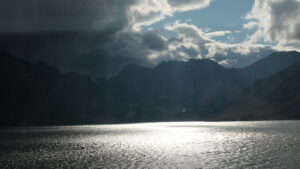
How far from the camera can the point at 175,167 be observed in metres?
83.9

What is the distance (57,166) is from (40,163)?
31.9 ft

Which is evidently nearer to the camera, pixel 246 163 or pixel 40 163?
pixel 246 163

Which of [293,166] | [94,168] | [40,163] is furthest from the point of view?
[40,163]

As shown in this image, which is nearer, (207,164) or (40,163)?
(207,164)

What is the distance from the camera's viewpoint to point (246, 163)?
87.8 metres

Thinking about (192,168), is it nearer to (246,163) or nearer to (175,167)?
(175,167)

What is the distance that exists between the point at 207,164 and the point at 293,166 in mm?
21929

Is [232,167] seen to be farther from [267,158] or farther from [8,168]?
[8,168]

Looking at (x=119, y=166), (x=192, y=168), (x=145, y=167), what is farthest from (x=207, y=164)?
(x=119, y=166)

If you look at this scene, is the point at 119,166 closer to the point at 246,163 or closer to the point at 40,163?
the point at 40,163

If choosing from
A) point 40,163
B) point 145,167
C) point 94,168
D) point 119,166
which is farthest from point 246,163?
point 40,163

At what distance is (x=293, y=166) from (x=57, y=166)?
208 ft

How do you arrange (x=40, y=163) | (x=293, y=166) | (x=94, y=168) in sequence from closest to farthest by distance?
(x=293, y=166) < (x=94, y=168) < (x=40, y=163)

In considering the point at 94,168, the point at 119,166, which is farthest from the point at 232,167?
the point at 94,168
